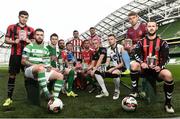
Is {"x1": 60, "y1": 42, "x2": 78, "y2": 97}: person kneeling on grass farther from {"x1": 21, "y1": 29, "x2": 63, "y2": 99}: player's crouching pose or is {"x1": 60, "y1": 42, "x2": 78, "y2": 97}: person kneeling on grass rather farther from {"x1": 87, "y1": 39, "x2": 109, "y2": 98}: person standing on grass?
{"x1": 21, "y1": 29, "x2": 63, "y2": 99}: player's crouching pose

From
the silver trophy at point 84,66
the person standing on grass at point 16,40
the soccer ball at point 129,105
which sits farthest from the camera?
the silver trophy at point 84,66

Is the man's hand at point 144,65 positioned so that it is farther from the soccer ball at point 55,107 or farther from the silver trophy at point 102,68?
the silver trophy at point 102,68

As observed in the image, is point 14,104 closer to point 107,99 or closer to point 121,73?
point 107,99

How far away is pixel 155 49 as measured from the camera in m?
6.00

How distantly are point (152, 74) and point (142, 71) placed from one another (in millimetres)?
196

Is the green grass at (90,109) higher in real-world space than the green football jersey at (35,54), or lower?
lower

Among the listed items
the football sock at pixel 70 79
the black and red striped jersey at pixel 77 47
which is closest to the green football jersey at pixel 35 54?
the football sock at pixel 70 79

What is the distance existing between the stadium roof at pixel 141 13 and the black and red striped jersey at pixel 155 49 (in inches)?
1671

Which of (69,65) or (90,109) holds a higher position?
(69,65)

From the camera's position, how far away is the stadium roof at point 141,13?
51078mm

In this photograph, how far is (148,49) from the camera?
6.04 metres

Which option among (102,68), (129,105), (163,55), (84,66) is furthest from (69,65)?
(129,105)

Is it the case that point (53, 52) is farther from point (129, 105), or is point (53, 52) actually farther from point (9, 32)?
point (129, 105)

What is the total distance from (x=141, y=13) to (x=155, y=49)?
5149cm
